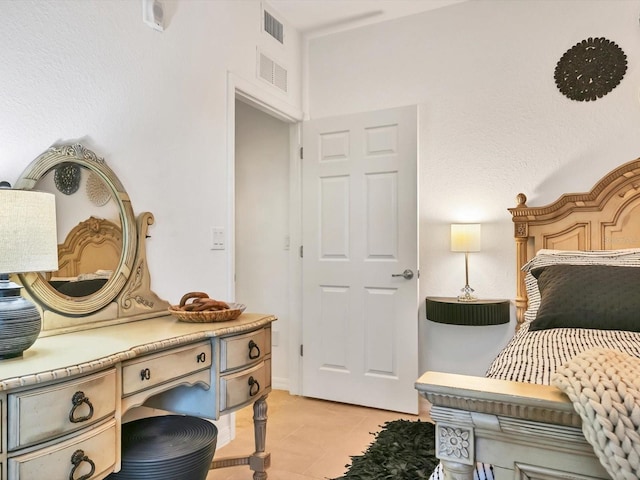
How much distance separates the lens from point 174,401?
6.28ft

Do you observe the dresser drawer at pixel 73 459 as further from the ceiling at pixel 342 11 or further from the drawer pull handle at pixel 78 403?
the ceiling at pixel 342 11

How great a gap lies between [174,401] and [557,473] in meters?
1.48

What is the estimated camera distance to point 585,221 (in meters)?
2.71

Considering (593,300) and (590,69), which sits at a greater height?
(590,69)

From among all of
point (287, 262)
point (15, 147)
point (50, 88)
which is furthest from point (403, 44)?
point (15, 147)

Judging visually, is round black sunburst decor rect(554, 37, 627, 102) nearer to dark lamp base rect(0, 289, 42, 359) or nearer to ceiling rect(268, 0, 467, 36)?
ceiling rect(268, 0, 467, 36)

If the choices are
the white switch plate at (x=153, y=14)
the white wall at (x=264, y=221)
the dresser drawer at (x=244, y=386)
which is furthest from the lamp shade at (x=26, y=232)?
the white wall at (x=264, y=221)

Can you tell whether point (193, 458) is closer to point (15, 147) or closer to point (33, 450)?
point (33, 450)

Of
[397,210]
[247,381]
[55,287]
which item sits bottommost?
[247,381]

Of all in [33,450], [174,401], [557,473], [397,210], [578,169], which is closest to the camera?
[557,473]

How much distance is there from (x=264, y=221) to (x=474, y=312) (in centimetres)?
187

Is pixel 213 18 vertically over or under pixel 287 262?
over

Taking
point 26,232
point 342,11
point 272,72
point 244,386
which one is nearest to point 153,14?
point 272,72

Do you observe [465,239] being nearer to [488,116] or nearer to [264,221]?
[488,116]
